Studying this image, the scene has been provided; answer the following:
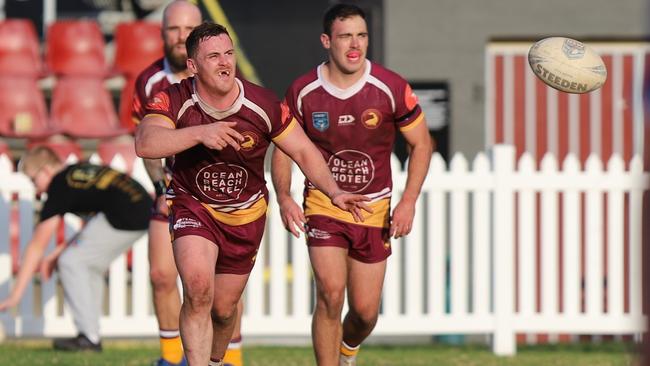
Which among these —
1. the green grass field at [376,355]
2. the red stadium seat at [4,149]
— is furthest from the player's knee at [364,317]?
the red stadium seat at [4,149]

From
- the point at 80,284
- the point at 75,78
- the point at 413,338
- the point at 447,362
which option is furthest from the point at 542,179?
the point at 75,78

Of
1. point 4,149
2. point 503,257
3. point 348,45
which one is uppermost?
point 348,45

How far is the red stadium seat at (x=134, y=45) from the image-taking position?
53.5 feet

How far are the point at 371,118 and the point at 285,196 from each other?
2.17ft

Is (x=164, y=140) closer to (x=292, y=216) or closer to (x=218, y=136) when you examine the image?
(x=218, y=136)

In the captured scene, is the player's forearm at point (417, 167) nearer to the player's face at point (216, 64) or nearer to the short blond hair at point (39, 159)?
the player's face at point (216, 64)

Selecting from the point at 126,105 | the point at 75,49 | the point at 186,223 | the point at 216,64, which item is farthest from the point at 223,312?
the point at 75,49

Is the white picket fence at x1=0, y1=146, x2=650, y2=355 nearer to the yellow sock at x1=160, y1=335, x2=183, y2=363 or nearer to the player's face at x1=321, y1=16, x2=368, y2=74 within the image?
the yellow sock at x1=160, y1=335, x2=183, y2=363

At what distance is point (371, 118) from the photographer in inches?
308

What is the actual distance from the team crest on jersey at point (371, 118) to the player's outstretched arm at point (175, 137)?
124 centimetres

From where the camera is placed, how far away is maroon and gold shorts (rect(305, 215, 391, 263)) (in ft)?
25.5

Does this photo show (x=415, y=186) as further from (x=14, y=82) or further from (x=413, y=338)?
(x=14, y=82)

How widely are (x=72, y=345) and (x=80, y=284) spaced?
54cm

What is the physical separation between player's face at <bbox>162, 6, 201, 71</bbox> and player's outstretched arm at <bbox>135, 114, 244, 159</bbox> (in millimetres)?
1823
